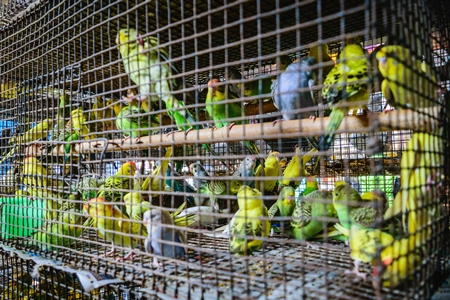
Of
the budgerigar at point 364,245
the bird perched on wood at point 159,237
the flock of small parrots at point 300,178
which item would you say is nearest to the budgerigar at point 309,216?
the flock of small parrots at point 300,178

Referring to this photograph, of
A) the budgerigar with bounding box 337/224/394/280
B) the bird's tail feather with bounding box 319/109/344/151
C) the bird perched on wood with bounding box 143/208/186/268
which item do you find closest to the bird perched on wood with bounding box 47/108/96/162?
the bird perched on wood with bounding box 143/208/186/268

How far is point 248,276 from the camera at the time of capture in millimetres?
870

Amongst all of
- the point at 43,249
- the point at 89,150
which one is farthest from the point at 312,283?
the point at 43,249

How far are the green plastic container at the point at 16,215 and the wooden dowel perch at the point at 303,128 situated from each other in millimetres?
422

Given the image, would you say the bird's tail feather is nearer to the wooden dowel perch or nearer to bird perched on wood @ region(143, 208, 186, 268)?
the wooden dowel perch

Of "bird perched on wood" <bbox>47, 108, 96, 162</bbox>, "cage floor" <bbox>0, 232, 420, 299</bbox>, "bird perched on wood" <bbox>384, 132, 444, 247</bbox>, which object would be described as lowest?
"cage floor" <bbox>0, 232, 420, 299</bbox>

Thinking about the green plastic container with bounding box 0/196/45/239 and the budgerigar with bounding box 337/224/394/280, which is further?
the green plastic container with bounding box 0/196/45/239

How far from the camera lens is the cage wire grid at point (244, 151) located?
0.84 metres

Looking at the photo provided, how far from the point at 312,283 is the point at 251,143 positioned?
74cm

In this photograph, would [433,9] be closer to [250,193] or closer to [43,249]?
[250,193]

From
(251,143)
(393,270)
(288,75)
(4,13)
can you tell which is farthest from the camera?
(4,13)

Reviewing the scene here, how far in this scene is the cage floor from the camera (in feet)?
2.87

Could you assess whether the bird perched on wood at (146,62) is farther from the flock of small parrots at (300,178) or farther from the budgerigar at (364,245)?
the budgerigar at (364,245)

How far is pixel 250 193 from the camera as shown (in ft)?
4.55
